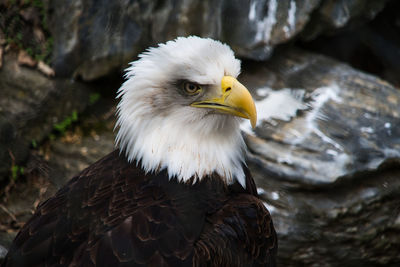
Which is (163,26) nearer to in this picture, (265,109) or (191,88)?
(265,109)

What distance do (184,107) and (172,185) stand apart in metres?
0.44

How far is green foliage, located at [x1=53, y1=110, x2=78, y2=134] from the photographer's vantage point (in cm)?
555

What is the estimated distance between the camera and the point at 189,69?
315 centimetres

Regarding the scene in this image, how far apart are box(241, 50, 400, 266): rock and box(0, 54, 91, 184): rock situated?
71.8 inches

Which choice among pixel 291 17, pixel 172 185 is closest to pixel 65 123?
pixel 291 17

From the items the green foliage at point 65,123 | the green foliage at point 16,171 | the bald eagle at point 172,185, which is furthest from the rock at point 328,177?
the green foliage at point 16,171

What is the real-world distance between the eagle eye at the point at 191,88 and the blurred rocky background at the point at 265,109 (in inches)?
58.6

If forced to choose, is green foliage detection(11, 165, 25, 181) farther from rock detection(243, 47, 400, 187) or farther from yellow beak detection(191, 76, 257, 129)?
yellow beak detection(191, 76, 257, 129)

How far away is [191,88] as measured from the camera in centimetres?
322

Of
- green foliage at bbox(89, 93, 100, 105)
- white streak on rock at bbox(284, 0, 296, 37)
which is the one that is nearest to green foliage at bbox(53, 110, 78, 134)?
green foliage at bbox(89, 93, 100, 105)

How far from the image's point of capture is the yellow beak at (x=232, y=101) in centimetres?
310

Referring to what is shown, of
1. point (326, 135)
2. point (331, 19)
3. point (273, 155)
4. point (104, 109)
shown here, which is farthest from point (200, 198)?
point (331, 19)

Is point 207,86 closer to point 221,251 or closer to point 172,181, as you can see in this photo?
point 172,181

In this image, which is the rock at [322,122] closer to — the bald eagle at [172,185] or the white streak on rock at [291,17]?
the white streak on rock at [291,17]
